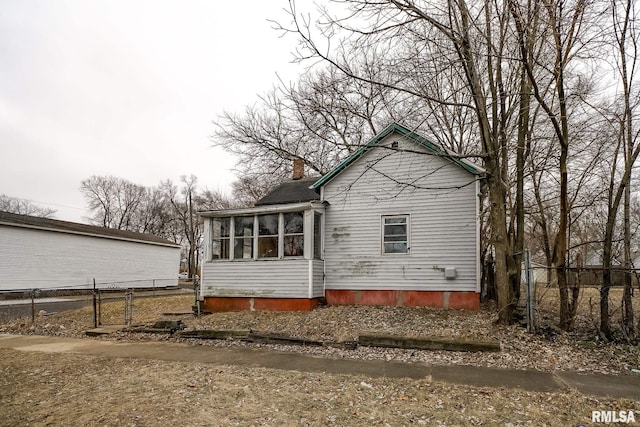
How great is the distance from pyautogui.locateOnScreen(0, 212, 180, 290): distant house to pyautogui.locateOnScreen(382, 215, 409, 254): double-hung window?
665 inches

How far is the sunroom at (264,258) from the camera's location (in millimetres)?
12172

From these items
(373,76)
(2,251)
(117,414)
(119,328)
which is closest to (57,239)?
(2,251)

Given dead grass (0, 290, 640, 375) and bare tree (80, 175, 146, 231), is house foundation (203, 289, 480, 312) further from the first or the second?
bare tree (80, 175, 146, 231)

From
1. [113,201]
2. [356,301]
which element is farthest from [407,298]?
[113,201]

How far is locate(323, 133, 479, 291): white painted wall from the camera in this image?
11.4 metres

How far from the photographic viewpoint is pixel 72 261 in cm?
2355

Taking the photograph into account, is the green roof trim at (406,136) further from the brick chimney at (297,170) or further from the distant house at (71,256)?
the distant house at (71,256)

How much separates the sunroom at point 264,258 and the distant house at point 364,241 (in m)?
0.03

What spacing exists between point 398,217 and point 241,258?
5300 mm

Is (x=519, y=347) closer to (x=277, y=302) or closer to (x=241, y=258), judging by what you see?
(x=277, y=302)

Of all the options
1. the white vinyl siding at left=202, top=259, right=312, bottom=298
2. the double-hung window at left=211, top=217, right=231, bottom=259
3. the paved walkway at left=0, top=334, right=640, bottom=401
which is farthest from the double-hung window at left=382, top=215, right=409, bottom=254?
the paved walkway at left=0, top=334, right=640, bottom=401

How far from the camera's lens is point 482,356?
690 centimetres

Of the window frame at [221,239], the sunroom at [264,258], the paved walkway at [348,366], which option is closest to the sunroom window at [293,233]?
the sunroom at [264,258]

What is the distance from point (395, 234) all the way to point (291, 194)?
438cm
